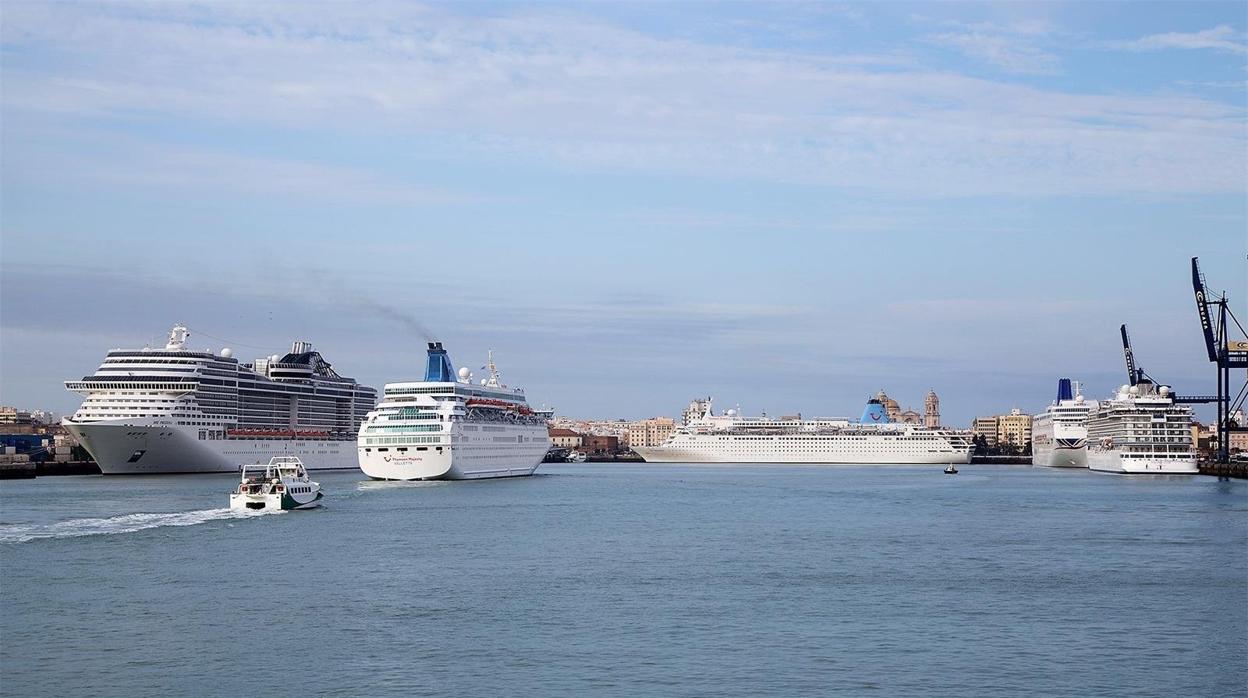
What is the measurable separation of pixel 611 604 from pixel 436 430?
40.0 m

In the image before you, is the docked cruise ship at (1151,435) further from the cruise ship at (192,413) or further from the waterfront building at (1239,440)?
the waterfront building at (1239,440)

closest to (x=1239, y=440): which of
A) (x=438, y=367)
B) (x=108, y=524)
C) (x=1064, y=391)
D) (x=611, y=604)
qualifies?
(x=1064, y=391)

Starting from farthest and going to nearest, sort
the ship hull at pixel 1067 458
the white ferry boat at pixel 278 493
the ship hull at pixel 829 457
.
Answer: the ship hull at pixel 829 457, the ship hull at pixel 1067 458, the white ferry boat at pixel 278 493

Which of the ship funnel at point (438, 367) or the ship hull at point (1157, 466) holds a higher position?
the ship funnel at point (438, 367)

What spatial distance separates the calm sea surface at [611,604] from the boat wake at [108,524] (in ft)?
0.50

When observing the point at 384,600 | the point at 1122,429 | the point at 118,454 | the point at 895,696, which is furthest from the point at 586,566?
the point at 1122,429

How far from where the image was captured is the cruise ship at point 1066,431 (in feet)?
399

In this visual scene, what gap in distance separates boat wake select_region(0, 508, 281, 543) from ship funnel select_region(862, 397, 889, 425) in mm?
105784

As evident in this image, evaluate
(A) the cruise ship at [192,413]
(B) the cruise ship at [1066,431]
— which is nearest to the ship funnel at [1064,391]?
(B) the cruise ship at [1066,431]

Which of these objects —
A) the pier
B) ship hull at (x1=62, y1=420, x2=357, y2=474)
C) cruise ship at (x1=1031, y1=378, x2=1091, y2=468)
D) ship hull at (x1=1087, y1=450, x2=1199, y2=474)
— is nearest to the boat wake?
ship hull at (x1=62, y1=420, x2=357, y2=474)

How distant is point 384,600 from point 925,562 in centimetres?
1325

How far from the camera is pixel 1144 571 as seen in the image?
2959 cm

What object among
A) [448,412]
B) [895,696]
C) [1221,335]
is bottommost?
[895,696]

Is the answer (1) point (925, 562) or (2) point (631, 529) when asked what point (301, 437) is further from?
(1) point (925, 562)
